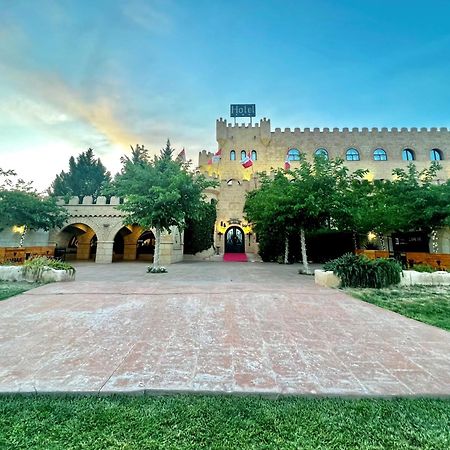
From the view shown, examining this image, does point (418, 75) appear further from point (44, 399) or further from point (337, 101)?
point (44, 399)

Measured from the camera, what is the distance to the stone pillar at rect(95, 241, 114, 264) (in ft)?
53.4

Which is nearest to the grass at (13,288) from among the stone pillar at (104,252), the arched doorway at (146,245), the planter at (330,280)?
the planter at (330,280)

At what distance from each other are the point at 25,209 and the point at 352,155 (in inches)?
1388

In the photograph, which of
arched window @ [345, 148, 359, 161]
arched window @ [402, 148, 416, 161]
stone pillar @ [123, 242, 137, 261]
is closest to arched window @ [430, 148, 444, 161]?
arched window @ [402, 148, 416, 161]

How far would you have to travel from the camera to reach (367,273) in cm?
677

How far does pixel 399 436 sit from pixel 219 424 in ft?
4.03

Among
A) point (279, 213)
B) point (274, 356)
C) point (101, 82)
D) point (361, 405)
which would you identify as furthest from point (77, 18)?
point (361, 405)

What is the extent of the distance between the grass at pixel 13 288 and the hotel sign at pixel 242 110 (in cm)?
3437

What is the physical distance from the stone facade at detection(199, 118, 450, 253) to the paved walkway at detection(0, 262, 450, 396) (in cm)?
2472

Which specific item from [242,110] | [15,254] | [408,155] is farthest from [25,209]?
[408,155]

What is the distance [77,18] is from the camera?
7918 mm

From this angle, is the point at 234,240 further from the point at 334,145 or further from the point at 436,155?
the point at 436,155

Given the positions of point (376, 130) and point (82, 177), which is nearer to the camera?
point (376, 130)

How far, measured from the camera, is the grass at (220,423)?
1412 millimetres
